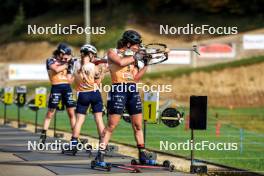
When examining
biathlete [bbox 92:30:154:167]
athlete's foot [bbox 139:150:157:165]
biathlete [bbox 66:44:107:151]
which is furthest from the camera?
biathlete [bbox 66:44:107:151]

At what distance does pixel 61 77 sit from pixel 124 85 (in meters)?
4.01

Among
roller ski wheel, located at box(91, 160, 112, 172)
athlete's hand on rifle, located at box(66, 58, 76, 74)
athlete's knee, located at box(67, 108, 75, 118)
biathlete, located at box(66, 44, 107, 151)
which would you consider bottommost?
roller ski wheel, located at box(91, 160, 112, 172)

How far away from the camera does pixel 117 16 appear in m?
70.3

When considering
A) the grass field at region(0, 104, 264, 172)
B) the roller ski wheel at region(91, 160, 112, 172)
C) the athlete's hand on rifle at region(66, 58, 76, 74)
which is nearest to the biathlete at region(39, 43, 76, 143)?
the athlete's hand on rifle at region(66, 58, 76, 74)

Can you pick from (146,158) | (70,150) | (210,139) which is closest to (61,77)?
(70,150)

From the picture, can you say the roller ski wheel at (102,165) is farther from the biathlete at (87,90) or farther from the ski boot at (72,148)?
the biathlete at (87,90)

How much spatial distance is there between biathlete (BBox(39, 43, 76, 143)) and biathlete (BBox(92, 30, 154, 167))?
11.6 ft

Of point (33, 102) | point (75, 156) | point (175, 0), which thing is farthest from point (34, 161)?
point (175, 0)

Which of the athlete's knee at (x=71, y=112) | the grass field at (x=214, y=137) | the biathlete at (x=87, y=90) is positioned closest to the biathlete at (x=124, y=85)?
the biathlete at (x=87, y=90)

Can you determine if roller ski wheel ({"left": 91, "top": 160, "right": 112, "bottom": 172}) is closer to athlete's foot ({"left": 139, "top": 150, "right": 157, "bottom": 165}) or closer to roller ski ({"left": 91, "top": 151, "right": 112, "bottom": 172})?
roller ski ({"left": 91, "top": 151, "right": 112, "bottom": 172})

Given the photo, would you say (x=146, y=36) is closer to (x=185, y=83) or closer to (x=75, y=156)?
(x=185, y=83)

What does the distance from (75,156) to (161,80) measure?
121 ft

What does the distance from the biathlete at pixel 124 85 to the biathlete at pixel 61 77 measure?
11.6ft

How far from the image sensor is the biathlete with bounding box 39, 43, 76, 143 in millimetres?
16453
